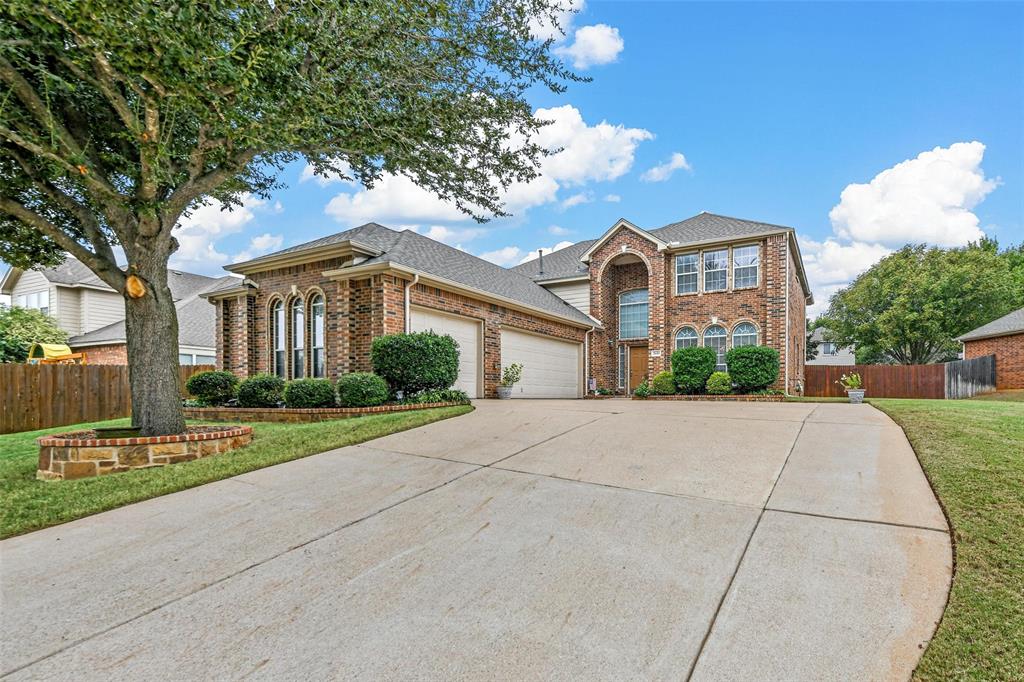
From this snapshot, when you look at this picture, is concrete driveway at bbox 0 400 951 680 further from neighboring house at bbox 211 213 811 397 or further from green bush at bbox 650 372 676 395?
green bush at bbox 650 372 676 395

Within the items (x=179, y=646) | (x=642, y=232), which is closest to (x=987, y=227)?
(x=642, y=232)

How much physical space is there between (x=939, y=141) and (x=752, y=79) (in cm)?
844

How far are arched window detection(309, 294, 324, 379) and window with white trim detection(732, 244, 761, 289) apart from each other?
1323 cm

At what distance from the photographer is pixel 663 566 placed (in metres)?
2.86

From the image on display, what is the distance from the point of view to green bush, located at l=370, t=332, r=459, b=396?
9.52m

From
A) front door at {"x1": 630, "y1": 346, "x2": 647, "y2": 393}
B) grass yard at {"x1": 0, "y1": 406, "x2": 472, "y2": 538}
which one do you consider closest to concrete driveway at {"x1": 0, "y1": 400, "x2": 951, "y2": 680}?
grass yard at {"x1": 0, "y1": 406, "x2": 472, "y2": 538}

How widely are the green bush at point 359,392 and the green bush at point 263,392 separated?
2.06 metres

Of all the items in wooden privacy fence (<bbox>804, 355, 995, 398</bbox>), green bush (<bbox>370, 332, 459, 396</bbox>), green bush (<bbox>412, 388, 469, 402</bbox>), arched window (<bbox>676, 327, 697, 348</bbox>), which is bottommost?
wooden privacy fence (<bbox>804, 355, 995, 398</bbox>)

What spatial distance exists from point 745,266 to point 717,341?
8.86 ft

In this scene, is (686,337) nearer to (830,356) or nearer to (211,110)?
(211,110)

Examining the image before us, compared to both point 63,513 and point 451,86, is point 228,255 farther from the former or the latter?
point 63,513

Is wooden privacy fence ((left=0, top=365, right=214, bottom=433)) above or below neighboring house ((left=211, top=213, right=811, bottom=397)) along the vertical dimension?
below

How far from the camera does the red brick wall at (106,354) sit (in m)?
17.3

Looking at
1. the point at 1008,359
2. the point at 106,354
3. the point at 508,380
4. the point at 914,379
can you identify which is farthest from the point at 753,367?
the point at 106,354
